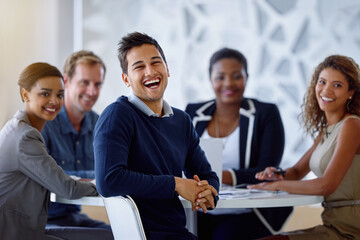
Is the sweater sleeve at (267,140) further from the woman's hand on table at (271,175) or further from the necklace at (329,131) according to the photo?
the necklace at (329,131)

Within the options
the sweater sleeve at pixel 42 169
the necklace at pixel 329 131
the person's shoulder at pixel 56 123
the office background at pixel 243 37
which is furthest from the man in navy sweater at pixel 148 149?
the office background at pixel 243 37

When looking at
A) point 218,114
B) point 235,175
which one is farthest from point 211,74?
point 235,175

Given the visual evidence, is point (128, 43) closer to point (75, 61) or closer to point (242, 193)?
point (242, 193)

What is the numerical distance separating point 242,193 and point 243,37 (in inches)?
143

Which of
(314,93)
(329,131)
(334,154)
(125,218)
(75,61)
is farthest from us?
(75,61)

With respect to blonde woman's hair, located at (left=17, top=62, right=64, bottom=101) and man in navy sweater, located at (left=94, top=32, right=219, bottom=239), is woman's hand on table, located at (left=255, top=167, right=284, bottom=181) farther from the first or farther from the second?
blonde woman's hair, located at (left=17, top=62, right=64, bottom=101)

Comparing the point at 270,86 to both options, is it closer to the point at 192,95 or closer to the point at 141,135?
the point at 192,95

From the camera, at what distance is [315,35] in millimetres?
5473

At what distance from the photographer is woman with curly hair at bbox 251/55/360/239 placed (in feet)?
7.70

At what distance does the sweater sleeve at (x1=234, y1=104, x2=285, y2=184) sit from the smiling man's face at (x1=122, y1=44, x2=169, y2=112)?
1218mm

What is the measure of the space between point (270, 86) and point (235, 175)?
2999 millimetres

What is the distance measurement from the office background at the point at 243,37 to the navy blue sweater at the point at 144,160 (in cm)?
315

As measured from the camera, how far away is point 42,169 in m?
2.23

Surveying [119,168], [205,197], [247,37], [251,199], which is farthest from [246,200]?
[247,37]
